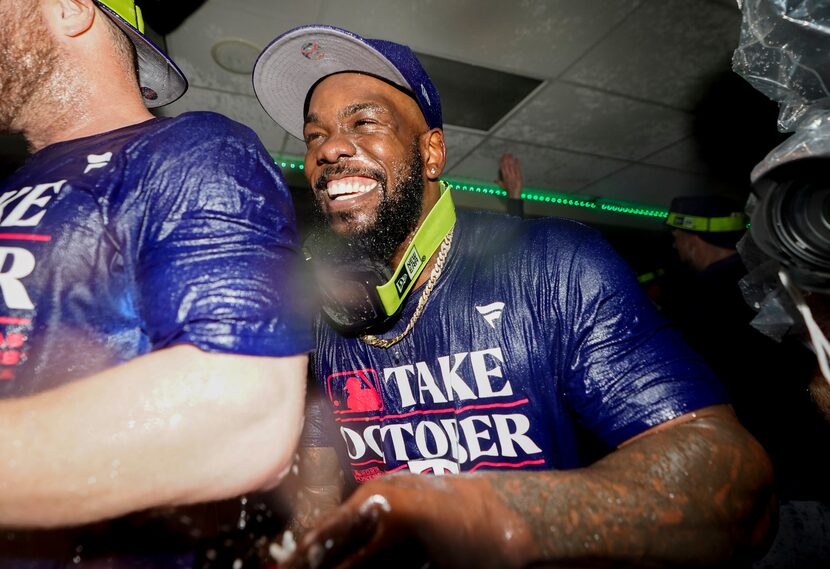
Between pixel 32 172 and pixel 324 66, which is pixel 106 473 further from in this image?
pixel 324 66

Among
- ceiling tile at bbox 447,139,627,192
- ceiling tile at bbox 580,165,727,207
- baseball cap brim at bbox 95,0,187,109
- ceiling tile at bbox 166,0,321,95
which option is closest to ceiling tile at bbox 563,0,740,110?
ceiling tile at bbox 447,139,627,192

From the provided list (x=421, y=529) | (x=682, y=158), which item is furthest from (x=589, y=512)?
(x=682, y=158)

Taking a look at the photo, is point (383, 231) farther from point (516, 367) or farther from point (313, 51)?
point (313, 51)

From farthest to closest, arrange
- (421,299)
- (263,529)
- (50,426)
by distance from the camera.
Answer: (421,299), (263,529), (50,426)

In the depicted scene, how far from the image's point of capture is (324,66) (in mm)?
1699

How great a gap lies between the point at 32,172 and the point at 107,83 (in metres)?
0.33

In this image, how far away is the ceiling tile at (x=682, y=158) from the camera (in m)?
4.55

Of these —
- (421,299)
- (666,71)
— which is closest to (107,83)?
(421,299)

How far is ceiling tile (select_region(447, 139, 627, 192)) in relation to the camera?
453cm

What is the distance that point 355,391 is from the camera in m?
1.47

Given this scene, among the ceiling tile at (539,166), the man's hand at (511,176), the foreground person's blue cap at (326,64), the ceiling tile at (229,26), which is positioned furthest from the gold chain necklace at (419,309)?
the ceiling tile at (539,166)

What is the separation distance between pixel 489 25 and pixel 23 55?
2487 mm

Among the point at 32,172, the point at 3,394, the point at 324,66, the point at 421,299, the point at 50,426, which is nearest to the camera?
the point at 50,426

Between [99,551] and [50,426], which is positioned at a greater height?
[50,426]
